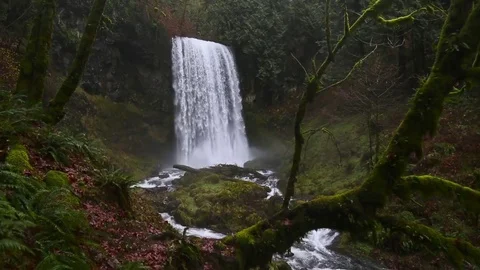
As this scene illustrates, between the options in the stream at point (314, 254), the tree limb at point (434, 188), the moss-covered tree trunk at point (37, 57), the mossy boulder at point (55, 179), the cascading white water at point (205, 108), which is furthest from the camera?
the cascading white water at point (205, 108)

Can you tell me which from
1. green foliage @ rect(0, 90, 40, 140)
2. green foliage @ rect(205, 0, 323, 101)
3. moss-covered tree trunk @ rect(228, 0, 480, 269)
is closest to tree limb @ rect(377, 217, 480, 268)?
moss-covered tree trunk @ rect(228, 0, 480, 269)

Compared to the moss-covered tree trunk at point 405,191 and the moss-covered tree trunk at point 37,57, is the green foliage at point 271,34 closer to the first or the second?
the moss-covered tree trunk at point 37,57

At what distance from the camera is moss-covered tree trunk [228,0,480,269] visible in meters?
6.31

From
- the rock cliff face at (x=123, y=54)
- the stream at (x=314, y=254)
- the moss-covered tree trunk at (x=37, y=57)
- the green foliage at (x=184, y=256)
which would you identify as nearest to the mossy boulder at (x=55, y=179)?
the green foliage at (x=184, y=256)

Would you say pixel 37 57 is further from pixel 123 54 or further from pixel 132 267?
pixel 123 54

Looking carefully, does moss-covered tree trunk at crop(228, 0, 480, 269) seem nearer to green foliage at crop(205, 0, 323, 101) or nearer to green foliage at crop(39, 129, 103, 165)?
green foliage at crop(39, 129, 103, 165)

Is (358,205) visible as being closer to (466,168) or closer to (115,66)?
(466,168)

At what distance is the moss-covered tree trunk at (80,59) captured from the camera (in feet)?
28.7

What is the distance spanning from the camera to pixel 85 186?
279 inches

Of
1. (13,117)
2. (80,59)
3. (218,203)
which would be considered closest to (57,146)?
(13,117)

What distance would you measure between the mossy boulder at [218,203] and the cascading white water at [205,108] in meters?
6.55

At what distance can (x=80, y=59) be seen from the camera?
29.0ft

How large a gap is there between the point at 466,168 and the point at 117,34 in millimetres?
18931

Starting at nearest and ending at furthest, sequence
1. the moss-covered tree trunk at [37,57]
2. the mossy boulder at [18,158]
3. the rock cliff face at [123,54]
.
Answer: the mossy boulder at [18,158] < the moss-covered tree trunk at [37,57] < the rock cliff face at [123,54]
